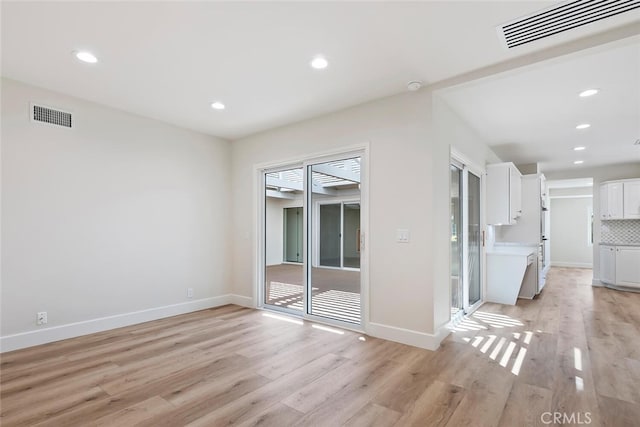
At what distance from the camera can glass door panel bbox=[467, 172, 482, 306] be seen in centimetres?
480

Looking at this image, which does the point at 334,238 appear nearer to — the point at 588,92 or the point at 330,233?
the point at 330,233

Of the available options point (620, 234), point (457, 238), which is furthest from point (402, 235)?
point (620, 234)

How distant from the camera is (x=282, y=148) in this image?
4625 millimetres

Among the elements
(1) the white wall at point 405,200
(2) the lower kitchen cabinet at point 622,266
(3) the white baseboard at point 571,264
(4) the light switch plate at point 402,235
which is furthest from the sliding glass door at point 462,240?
(3) the white baseboard at point 571,264

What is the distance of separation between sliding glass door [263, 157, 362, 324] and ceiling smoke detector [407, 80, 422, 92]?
1.01m

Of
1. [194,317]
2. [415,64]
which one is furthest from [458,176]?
[194,317]

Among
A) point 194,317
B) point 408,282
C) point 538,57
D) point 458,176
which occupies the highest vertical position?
point 538,57

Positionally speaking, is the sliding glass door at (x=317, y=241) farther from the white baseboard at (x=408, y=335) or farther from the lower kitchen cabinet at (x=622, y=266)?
the lower kitchen cabinet at (x=622, y=266)

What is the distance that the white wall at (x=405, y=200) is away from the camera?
3.26 m

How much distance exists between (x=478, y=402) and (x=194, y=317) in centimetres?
360

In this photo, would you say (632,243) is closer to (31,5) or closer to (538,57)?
(538,57)

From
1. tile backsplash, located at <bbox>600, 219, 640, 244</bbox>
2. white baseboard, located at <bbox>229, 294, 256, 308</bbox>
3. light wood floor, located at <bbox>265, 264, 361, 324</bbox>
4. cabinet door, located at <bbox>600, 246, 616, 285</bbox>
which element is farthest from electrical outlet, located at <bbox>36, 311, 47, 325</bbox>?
tile backsplash, located at <bbox>600, 219, 640, 244</bbox>

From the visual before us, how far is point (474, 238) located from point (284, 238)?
4.63 m

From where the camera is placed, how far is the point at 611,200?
6789mm
